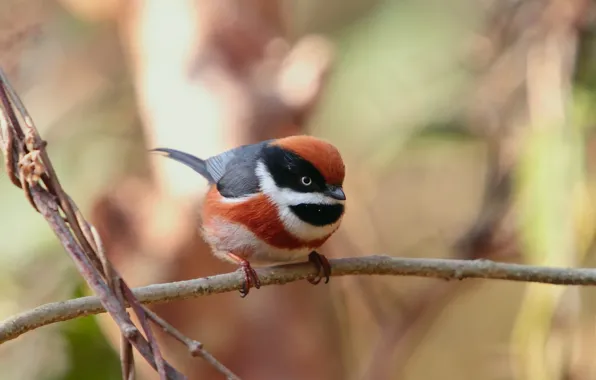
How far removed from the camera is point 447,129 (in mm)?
2770

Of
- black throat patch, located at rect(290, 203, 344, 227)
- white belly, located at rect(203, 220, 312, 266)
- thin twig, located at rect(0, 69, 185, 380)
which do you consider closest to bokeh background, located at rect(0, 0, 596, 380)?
white belly, located at rect(203, 220, 312, 266)

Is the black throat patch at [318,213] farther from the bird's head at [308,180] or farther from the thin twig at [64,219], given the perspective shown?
the thin twig at [64,219]

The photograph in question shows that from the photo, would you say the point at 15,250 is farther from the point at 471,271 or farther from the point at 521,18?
the point at 521,18

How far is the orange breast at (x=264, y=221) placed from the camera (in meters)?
1.56

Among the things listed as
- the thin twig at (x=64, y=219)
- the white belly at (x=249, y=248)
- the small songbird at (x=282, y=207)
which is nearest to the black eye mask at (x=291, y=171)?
the small songbird at (x=282, y=207)

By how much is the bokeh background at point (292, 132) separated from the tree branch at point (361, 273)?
21.0 inches

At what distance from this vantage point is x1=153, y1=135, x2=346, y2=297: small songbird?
1522mm

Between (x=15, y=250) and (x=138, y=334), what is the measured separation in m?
1.67

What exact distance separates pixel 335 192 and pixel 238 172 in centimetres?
29

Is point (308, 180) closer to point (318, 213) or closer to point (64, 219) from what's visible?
point (318, 213)

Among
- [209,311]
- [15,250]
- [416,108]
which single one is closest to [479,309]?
[416,108]

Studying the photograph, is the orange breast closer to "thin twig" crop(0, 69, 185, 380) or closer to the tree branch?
the tree branch

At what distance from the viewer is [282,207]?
157cm

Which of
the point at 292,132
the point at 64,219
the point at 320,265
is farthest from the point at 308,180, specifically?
the point at 292,132
